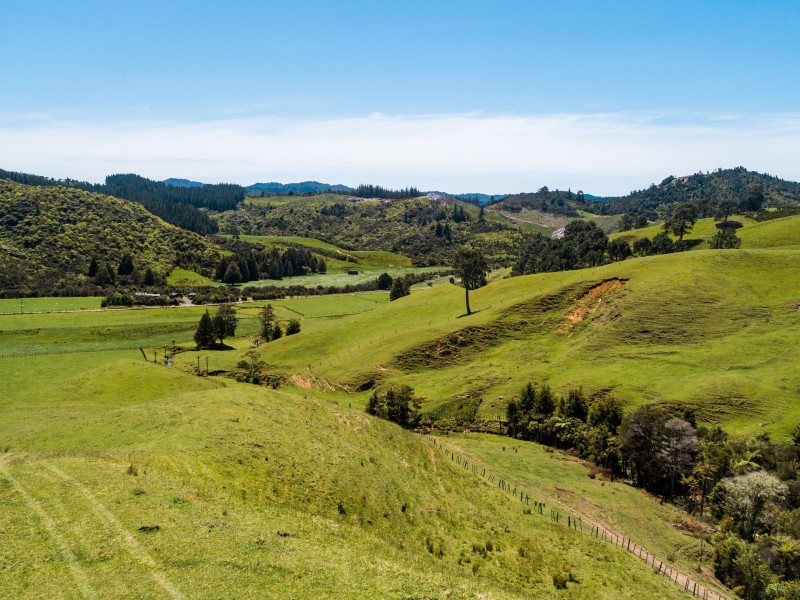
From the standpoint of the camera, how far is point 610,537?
44.3 meters

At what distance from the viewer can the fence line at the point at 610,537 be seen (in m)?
37.9

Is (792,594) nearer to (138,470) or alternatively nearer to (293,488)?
(293,488)

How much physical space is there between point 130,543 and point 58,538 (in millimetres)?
3090

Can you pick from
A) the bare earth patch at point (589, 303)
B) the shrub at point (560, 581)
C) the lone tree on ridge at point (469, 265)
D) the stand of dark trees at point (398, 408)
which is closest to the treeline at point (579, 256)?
the bare earth patch at point (589, 303)

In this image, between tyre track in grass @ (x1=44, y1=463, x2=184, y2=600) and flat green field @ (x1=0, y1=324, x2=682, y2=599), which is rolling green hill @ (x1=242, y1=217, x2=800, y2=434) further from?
tyre track in grass @ (x1=44, y1=463, x2=184, y2=600)

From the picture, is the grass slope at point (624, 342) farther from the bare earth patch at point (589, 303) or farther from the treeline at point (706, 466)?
the treeline at point (706, 466)

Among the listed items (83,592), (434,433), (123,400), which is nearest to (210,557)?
(83,592)

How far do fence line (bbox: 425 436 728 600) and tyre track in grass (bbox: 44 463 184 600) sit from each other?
1345 inches

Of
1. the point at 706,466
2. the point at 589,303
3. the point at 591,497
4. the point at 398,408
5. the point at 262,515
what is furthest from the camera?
the point at 589,303

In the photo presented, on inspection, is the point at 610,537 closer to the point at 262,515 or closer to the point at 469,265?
the point at 262,515

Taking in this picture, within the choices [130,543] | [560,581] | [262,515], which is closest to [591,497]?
[560,581]

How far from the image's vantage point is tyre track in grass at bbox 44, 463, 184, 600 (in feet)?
60.3

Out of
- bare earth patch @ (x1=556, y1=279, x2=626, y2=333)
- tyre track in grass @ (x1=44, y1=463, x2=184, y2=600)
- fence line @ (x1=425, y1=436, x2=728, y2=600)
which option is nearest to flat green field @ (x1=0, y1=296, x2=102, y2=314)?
bare earth patch @ (x1=556, y1=279, x2=626, y2=333)

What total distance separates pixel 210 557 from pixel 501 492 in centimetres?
3329
